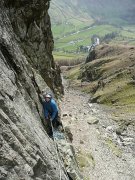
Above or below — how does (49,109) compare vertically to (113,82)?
above

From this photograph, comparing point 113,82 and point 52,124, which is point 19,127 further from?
point 113,82

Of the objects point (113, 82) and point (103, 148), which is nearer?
point (103, 148)

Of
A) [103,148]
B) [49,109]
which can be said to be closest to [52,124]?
[49,109]

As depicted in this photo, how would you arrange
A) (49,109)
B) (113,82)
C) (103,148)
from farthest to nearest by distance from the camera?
(113,82) → (103,148) → (49,109)

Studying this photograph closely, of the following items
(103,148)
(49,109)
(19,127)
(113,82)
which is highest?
(19,127)

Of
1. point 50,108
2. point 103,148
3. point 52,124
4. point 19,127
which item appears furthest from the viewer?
point 103,148

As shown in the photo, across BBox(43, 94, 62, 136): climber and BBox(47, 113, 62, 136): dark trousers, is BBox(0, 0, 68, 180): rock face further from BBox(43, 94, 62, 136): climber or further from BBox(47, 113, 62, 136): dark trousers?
BBox(47, 113, 62, 136): dark trousers

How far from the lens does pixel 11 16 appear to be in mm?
39469

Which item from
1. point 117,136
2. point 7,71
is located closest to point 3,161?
point 7,71

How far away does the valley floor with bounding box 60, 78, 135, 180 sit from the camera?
52094 mm

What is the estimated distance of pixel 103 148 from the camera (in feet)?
208

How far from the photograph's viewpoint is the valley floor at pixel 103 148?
171 feet

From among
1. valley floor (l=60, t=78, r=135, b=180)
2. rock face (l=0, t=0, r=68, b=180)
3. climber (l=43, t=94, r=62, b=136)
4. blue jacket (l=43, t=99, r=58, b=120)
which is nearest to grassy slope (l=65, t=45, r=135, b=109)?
valley floor (l=60, t=78, r=135, b=180)

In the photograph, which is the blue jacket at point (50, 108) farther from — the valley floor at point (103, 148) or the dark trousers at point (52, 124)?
the valley floor at point (103, 148)
